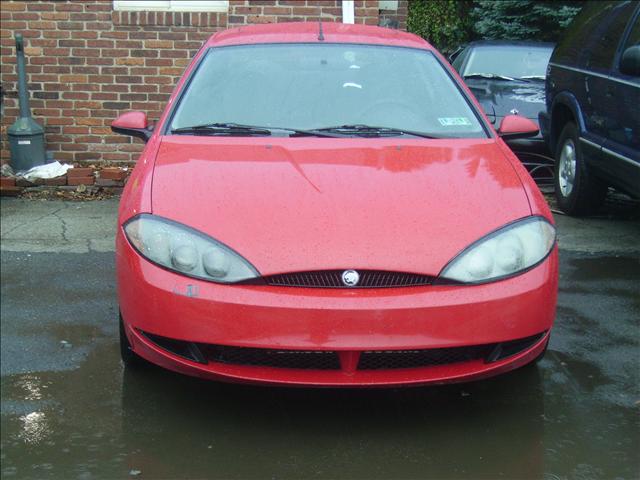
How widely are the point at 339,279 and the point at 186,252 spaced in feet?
1.85

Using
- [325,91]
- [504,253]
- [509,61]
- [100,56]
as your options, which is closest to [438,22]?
[509,61]

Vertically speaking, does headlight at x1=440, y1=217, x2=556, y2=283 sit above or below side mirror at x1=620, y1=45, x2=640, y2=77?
below

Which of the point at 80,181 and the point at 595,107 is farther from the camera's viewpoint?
the point at 80,181

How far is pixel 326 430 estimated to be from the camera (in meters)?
3.65

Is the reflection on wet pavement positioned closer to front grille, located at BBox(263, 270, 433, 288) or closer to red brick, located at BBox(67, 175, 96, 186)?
front grille, located at BBox(263, 270, 433, 288)

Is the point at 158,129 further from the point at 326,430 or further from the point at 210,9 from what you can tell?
the point at 210,9

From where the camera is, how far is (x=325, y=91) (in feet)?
15.5

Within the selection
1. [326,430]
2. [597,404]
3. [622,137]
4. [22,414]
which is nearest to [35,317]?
[22,414]

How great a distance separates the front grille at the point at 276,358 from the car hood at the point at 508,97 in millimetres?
6058

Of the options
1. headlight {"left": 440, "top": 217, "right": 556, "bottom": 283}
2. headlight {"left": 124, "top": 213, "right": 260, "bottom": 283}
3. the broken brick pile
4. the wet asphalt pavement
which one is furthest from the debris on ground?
headlight {"left": 440, "top": 217, "right": 556, "bottom": 283}

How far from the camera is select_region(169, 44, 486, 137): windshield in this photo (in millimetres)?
4547

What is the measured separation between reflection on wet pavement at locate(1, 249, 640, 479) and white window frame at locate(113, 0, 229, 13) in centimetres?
511

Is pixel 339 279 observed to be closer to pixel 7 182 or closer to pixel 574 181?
pixel 574 181

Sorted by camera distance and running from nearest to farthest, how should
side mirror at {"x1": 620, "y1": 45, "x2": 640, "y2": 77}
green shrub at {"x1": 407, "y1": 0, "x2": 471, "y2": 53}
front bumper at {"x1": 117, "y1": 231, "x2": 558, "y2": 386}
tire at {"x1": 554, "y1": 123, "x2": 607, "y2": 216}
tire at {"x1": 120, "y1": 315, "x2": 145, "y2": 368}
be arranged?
front bumper at {"x1": 117, "y1": 231, "x2": 558, "y2": 386}, tire at {"x1": 120, "y1": 315, "x2": 145, "y2": 368}, side mirror at {"x1": 620, "y1": 45, "x2": 640, "y2": 77}, tire at {"x1": 554, "y1": 123, "x2": 607, "y2": 216}, green shrub at {"x1": 407, "y1": 0, "x2": 471, "y2": 53}
